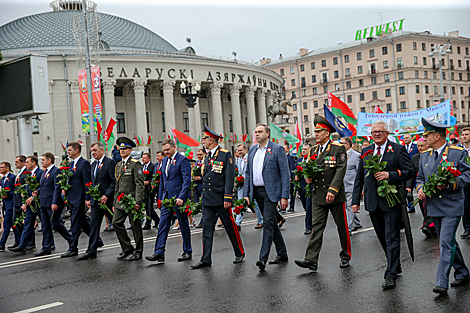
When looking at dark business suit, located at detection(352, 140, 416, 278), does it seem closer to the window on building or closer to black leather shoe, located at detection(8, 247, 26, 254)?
black leather shoe, located at detection(8, 247, 26, 254)

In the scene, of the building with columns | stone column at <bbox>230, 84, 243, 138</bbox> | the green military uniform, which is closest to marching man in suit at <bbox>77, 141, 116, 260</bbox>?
the green military uniform

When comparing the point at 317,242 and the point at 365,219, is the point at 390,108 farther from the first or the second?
the point at 317,242

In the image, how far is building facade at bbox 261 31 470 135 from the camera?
86.1 meters

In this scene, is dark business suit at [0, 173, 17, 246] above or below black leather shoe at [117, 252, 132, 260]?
above

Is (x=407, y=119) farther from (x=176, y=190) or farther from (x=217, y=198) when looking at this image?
(x=217, y=198)

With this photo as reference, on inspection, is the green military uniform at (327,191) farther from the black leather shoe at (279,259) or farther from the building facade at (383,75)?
the building facade at (383,75)

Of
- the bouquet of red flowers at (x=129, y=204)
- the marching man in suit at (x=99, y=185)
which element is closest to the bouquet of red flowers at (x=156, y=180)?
the marching man in suit at (x=99, y=185)

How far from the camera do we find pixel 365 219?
1275 centimetres

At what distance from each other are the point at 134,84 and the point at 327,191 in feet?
153

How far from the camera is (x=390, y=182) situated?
6.62m

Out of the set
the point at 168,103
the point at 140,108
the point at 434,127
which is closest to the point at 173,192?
the point at 434,127

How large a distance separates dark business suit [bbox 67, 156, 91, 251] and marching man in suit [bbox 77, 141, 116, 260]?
193 mm

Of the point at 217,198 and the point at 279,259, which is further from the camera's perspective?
the point at 217,198

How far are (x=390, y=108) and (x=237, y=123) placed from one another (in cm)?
3929
